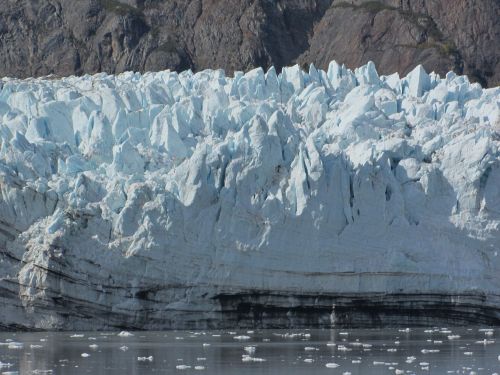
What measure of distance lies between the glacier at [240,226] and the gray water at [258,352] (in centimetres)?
51

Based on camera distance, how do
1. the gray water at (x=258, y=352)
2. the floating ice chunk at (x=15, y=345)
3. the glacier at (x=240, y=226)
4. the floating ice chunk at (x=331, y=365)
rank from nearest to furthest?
the gray water at (x=258, y=352) < the floating ice chunk at (x=331, y=365) < the floating ice chunk at (x=15, y=345) < the glacier at (x=240, y=226)

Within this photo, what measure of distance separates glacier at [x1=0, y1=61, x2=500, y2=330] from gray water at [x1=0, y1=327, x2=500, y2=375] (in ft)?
1.66

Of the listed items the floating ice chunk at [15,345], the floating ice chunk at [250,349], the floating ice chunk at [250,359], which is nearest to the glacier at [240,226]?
the floating ice chunk at [15,345]

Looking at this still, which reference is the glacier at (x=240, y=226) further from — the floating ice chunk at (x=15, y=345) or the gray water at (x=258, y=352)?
the floating ice chunk at (x=15, y=345)

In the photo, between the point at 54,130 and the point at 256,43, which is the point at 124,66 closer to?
the point at 256,43

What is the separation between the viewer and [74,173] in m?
31.1

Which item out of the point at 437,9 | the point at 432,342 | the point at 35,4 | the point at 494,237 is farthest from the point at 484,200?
the point at 35,4

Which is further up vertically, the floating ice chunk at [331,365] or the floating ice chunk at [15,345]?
the floating ice chunk at [15,345]

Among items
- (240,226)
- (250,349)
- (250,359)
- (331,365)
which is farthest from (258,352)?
(240,226)

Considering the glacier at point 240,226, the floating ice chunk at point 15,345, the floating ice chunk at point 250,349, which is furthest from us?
the glacier at point 240,226

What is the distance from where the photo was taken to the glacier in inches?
1176

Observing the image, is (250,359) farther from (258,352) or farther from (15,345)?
(15,345)

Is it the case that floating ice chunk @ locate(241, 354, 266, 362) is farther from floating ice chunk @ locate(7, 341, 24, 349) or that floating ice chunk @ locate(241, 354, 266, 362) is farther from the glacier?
the glacier

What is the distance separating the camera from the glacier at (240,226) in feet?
98.0
